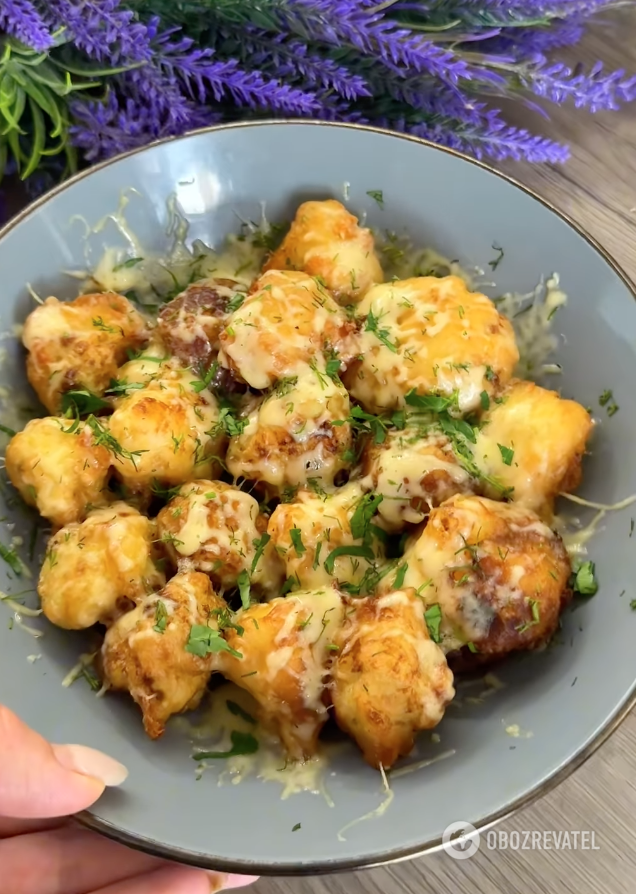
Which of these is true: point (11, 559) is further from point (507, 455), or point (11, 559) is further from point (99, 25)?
point (99, 25)

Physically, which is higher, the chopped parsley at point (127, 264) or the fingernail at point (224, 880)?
the chopped parsley at point (127, 264)

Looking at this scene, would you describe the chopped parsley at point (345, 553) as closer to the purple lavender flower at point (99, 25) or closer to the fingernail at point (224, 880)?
the fingernail at point (224, 880)

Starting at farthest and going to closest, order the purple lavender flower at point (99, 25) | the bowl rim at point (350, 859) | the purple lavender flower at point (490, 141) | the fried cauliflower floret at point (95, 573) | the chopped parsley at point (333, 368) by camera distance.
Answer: the purple lavender flower at point (490, 141)
the purple lavender flower at point (99, 25)
the chopped parsley at point (333, 368)
the fried cauliflower floret at point (95, 573)
the bowl rim at point (350, 859)

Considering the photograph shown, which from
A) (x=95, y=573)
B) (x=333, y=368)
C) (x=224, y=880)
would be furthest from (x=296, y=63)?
(x=224, y=880)

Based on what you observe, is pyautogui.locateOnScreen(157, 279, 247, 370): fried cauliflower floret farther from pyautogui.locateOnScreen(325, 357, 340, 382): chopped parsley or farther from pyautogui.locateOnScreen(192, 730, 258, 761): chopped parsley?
pyautogui.locateOnScreen(192, 730, 258, 761): chopped parsley

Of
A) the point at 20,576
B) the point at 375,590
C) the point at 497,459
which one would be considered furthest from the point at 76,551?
the point at 497,459

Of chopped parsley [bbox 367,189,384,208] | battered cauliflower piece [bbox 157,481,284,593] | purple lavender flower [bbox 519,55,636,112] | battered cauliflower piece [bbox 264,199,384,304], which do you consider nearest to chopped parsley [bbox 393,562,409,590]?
battered cauliflower piece [bbox 157,481,284,593]

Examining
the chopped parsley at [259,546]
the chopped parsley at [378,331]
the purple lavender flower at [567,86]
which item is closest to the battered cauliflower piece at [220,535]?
the chopped parsley at [259,546]
